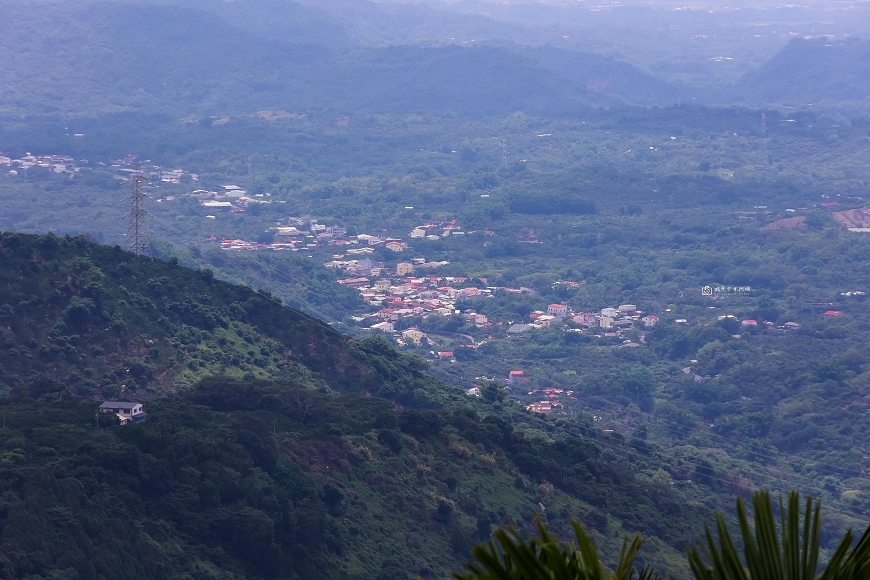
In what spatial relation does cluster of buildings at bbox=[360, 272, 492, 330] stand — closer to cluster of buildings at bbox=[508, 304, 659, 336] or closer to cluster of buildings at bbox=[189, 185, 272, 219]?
cluster of buildings at bbox=[508, 304, 659, 336]

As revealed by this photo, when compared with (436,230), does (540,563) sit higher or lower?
higher

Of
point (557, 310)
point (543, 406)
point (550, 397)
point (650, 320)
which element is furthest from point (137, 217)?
point (650, 320)

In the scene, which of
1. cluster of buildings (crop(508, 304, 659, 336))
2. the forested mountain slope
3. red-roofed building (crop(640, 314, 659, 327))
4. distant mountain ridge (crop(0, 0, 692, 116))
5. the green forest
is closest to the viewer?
the forested mountain slope

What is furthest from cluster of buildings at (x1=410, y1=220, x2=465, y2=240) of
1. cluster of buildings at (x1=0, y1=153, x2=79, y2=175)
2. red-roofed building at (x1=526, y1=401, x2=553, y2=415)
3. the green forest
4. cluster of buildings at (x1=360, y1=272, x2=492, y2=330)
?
red-roofed building at (x1=526, y1=401, x2=553, y2=415)

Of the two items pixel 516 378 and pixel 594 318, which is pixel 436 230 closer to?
pixel 594 318

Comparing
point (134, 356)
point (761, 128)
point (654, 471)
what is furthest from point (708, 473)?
point (761, 128)

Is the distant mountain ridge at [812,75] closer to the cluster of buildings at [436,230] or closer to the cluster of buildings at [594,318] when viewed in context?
the cluster of buildings at [436,230]
